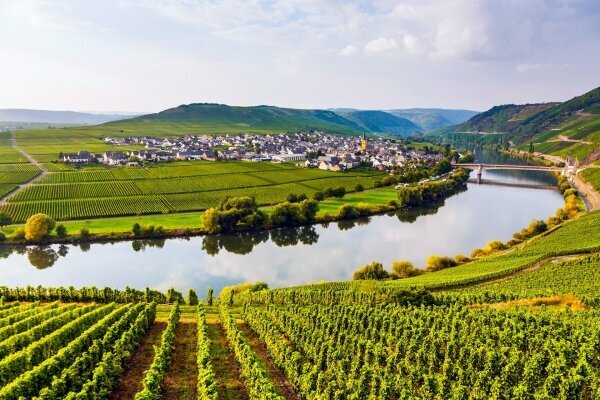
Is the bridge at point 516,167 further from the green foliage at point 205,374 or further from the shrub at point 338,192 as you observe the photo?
the green foliage at point 205,374

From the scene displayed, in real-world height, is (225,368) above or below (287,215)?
below

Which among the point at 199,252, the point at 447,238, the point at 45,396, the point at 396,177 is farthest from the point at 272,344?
the point at 396,177

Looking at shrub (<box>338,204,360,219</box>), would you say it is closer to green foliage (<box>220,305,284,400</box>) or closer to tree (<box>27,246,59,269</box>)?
tree (<box>27,246,59,269</box>)

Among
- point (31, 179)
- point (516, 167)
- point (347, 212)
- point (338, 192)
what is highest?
point (516, 167)

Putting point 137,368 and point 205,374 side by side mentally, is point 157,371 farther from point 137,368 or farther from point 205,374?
point 137,368

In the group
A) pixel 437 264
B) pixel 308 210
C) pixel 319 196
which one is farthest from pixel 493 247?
pixel 319 196

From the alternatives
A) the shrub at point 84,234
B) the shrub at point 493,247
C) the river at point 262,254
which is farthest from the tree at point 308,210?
the shrub at point 84,234
